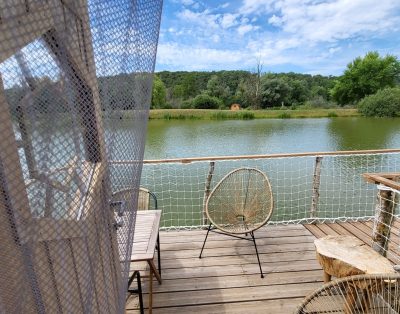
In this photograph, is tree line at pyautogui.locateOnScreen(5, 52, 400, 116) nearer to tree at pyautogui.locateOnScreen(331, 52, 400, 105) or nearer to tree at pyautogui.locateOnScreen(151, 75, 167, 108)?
tree at pyautogui.locateOnScreen(331, 52, 400, 105)

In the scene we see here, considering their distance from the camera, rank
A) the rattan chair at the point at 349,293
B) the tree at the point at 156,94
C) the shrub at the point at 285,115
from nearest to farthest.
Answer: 1. the rattan chair at the point at 349,293
2. the tree at the point at 156,94
3. the shrub at the point at 285,115

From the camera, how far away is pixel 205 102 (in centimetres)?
2738

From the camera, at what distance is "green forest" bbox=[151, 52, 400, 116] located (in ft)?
89.8

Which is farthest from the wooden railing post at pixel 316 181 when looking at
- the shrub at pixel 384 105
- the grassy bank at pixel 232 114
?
the shrub at pixel 384 105

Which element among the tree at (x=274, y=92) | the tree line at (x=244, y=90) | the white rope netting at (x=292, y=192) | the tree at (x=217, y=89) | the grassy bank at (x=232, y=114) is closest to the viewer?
the white rope netting at (x=292, y=192)

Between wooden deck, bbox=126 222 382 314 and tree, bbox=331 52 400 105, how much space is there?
29265 mm

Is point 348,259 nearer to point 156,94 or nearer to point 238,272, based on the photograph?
point 238,272

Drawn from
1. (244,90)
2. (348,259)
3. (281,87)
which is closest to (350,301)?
(348,259)

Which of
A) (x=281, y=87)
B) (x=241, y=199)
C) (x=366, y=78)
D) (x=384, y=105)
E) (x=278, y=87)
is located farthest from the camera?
(x=281, y=87)

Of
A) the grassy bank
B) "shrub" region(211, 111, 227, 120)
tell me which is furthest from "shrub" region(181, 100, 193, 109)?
"shrub" region(211, 111, 227, 120)

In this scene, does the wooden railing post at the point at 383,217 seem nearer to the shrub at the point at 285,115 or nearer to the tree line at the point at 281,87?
the shrub at the point at 285,115

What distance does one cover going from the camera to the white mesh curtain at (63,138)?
370 mm

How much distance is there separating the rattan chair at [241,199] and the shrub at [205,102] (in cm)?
2459

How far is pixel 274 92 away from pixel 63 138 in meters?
29.6
